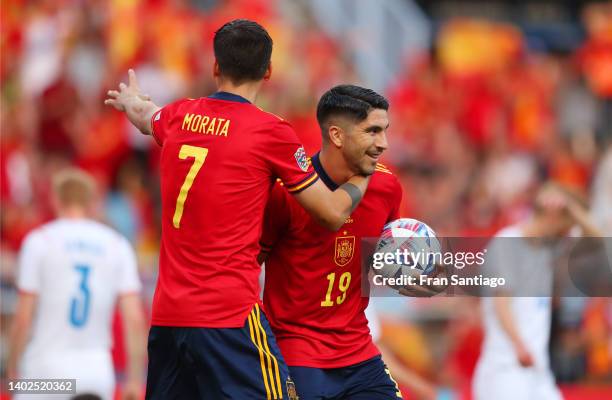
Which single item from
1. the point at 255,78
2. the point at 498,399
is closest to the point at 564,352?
the point at 498,399

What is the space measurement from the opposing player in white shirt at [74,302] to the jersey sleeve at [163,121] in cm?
267

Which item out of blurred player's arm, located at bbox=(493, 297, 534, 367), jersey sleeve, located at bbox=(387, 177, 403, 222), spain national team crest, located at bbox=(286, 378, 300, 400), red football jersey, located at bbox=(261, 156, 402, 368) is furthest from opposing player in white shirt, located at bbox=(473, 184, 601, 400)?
spain national team crest, located at bbox=(286, 378, 300, 400)

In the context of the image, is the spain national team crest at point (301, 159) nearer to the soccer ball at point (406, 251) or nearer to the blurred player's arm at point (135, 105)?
the soccer ball at point (406, 251)

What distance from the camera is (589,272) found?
890cm

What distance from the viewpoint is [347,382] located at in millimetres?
6590

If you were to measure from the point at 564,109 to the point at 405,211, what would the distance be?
4.83 meters

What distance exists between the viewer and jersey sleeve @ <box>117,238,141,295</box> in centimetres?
902

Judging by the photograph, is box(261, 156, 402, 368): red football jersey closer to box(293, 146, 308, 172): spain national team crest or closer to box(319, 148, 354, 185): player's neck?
box(319, 148, 354, 185): player's neck

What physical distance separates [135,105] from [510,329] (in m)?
3.39

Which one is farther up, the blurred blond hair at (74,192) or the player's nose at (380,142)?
the blurred blond hair at (74,192)

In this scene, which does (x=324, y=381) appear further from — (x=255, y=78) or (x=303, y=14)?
(x=303, y=14)

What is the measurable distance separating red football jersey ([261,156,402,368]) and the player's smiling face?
8.6 inches

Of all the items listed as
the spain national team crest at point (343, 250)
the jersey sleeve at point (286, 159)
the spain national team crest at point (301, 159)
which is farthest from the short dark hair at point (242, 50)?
the spain national team crest at point (343, 250)

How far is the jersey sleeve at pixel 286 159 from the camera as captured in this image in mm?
6031
